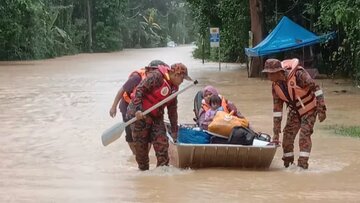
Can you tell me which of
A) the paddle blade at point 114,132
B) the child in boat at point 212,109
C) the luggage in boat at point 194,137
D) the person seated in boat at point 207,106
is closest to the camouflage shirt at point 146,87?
the paddle blade at point 114,132

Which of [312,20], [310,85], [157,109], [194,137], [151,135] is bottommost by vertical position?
[194,137]

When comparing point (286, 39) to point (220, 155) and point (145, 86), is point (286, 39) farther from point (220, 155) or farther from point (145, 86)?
point (145, 86)

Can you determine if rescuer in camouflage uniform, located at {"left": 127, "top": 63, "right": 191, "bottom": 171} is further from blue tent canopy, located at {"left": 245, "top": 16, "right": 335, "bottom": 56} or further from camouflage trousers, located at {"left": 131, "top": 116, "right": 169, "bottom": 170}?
blue tent canopy, located at {"left": 245, "top": 16, "right": 335, "bottom": 56}

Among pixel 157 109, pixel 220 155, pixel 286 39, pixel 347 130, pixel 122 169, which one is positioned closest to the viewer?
pixel 157 109

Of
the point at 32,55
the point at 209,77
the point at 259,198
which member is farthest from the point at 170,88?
the point at 32,55

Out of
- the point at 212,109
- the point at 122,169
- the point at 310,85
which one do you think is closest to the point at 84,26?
the point at 212,109

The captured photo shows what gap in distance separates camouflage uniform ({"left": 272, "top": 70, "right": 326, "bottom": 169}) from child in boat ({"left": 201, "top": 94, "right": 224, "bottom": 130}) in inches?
39.2

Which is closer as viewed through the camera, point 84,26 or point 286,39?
point 286,39

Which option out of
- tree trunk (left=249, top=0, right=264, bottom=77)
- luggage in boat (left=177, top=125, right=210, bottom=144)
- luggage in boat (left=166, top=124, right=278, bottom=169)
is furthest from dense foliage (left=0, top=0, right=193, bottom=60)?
luggage in boat (left=166, top=124, right=278, bottom=169)

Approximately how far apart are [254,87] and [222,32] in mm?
13708

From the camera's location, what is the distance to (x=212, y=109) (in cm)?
929

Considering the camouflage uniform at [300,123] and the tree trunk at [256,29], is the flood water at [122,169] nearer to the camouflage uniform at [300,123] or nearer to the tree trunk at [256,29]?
the camouflage uniform at [300,123]

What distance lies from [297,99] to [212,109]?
162 centimetres

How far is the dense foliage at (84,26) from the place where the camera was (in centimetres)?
4178
